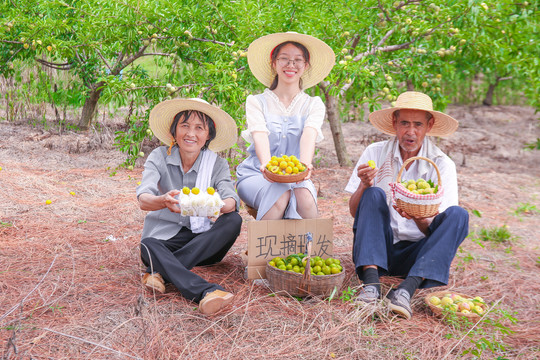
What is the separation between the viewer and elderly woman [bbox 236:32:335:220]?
10.8ft

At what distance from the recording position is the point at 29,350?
7.29 ft

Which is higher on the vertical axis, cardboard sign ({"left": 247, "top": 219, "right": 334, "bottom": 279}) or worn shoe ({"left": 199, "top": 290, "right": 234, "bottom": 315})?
cardboard sign ({"left": 247, "top": 219, "right": 334, "bottom": 279})

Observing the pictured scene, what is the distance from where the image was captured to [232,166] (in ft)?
21.7

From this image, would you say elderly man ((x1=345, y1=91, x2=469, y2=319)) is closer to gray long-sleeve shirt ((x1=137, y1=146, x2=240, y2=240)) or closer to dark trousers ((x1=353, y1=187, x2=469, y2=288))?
dark trousers ((x1=353, y1=187, x2=469, y2=288))

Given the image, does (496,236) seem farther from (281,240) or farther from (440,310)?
(281,240)

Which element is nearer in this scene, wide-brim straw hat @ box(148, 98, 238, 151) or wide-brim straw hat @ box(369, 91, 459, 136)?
wide-brim straw hat @ box(369, 91, 459, 136)

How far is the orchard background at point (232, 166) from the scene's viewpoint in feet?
8.20

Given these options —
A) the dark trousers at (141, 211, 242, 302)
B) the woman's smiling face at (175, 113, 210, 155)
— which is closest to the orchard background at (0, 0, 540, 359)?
the dark trousers at (141, 211, 242, 302)

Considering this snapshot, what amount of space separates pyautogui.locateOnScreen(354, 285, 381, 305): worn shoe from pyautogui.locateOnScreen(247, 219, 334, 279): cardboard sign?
1.66 ft

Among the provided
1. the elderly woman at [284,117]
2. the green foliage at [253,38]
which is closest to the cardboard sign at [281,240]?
the elderly woman at [284,117]

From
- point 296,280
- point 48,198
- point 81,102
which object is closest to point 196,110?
point 296,280

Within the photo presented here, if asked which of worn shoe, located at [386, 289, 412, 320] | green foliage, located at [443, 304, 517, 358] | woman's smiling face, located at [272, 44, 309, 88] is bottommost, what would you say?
green foliage, located at [443, 304, 517, 358]

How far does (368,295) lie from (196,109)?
161 cm

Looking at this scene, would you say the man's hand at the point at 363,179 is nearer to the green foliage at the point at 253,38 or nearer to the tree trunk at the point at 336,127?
the green foliage at the point at 253,38
